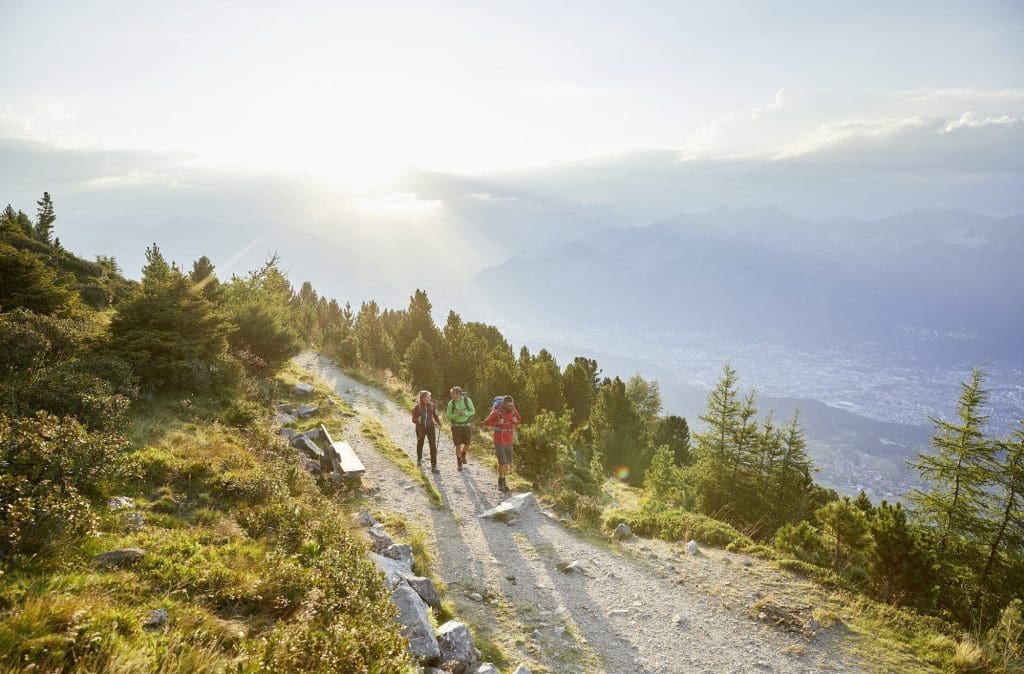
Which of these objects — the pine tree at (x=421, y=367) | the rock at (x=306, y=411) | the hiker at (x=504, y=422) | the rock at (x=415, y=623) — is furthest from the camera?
the pine tree at (x=421, y=367)

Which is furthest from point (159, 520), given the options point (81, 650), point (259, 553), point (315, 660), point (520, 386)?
point (520, 386)

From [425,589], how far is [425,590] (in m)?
0.01

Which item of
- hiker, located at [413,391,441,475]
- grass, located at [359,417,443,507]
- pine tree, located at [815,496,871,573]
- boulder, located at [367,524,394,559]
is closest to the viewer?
boulder, located at [367,524,394,559]

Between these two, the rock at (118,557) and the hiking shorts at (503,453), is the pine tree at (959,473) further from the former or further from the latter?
the rock at (118,557)

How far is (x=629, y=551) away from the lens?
11.8m

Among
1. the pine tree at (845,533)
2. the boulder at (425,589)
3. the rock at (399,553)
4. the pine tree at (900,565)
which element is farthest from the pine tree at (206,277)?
the pine tree at (900,565)

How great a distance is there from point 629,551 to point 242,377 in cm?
1465

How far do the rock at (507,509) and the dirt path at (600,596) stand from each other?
0.28 metres

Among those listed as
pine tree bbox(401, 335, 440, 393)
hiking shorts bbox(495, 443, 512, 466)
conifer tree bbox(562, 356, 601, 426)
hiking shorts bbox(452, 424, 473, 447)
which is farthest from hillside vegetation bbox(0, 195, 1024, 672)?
conifer tree bbox(562, 356, 601, 426)

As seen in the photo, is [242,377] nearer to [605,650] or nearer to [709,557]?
[605,650]

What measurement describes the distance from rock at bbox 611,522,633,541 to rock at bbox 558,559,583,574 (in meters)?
2.42

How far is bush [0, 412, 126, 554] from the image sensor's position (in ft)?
15.9

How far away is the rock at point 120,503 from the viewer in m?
6.79

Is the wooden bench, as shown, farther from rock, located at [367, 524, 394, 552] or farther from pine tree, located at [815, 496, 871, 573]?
pine tree, located at [815, 496, 871, 573]
